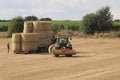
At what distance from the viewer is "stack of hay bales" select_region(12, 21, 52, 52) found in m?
40.6

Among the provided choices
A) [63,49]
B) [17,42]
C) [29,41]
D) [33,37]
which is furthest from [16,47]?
[63,49]

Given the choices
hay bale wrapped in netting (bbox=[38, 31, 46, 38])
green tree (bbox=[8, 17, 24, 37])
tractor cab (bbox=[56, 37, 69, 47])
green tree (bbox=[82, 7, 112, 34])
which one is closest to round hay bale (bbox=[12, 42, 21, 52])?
hay bale wrapped in netting (bbox=[38, 31, 46, 38])

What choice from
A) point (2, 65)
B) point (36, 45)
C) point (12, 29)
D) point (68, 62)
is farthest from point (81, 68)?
point (12, 29)

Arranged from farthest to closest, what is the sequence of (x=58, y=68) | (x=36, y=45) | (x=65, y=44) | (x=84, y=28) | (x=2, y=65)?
1. (x=84, y=28)
2. (x=36, y=45)
3. (x=65, y=44)
4. (x=2, y=65)
5. (x=58, y=68)

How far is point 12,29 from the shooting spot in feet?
205

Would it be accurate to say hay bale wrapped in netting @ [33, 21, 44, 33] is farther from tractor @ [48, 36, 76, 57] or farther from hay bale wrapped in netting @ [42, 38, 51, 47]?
tractor @ [48, 36, 76, 57]

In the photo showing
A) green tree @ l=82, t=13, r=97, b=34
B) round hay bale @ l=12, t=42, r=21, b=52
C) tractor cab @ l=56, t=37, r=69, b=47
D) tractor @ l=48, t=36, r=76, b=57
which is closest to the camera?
tractor @ l=48, t=36, r=76, b=57

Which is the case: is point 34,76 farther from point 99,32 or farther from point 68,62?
point 99,32

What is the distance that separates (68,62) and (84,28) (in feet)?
145

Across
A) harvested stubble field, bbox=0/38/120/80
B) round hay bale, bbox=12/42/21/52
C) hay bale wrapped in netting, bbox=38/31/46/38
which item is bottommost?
harvested stubble field, bbox=0/38/120/80

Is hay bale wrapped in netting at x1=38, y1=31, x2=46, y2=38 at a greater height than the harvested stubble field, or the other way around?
hay bale wrapped in netting at x1=38, y1=31, x2=46, y2=38

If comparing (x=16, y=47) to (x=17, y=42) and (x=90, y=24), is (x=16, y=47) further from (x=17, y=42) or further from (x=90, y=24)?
(x=90, y=24)

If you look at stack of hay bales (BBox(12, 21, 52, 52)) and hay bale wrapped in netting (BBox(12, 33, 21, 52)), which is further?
hay bale wrapped in netting (BBox(12, 33, 21, 52))

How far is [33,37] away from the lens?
133ft
